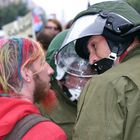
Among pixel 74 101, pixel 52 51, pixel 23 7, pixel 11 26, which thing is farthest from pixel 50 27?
pixel 23 7

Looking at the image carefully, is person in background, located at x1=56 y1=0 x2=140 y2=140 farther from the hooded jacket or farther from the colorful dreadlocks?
the colorful dreadlocks

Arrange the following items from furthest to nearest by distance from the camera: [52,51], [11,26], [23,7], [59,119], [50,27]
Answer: [23,7] → [11,26] → [50,27] → [52,51] → [59,119]

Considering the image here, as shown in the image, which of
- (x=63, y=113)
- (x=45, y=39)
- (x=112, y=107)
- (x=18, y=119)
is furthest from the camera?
(x=45, y=39)

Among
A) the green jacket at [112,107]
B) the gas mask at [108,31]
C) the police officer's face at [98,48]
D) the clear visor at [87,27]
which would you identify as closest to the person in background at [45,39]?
the clear visor at [87,27]

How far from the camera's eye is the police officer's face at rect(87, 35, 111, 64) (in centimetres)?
253

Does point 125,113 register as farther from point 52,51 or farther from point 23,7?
point 23,7

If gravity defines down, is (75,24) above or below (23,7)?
above

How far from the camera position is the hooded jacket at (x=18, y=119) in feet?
7.28

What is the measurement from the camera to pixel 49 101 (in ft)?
9.68

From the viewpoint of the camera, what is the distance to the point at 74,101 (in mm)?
3148

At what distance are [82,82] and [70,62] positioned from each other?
21 centimetres

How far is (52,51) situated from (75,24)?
2.31ft

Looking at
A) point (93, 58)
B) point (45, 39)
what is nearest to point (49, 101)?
point (93, 58)

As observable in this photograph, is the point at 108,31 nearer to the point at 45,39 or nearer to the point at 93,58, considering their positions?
the point at 93,58
